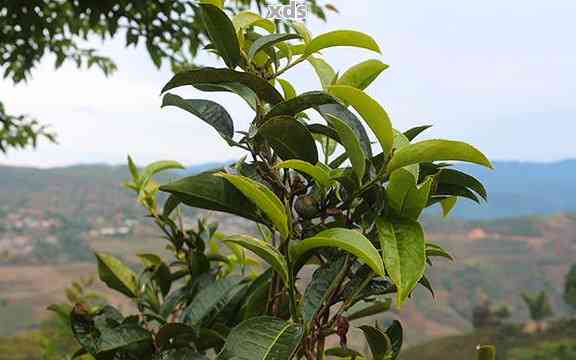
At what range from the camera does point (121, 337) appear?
33.4 inches

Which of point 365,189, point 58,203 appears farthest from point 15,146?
point 58,203

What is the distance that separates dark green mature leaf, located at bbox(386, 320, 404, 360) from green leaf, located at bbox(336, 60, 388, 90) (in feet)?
1.06

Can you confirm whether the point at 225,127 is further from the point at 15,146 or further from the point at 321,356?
the point at 15,146

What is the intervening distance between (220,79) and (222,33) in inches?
2.1

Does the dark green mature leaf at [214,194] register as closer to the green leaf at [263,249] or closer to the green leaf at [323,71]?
the green leaf at [263,249]

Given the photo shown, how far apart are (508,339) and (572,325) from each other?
109 inches

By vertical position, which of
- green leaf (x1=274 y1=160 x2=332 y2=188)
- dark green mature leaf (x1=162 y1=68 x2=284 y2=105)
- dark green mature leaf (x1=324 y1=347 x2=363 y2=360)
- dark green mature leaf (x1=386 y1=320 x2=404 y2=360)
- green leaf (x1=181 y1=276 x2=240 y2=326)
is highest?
dark green mature leaf (x1=162 y1=68 x2=284 y2=105)

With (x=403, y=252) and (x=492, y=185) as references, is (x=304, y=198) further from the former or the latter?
(x=492, y=185)

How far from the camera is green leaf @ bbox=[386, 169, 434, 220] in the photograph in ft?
2.15

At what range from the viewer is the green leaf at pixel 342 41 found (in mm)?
748

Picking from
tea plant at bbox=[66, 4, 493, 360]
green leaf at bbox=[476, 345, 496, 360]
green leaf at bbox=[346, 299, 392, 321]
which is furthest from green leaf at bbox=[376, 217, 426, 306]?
green leaf at bbox=[346, 299, 392, 321]

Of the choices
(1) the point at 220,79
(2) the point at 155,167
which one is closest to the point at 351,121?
(1) the point at 220,79

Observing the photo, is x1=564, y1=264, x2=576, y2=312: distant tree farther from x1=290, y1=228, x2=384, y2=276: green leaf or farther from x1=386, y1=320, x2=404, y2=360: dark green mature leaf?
x1=290, y1=228, x2=384, y2=276: green leaf

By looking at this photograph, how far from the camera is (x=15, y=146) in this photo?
5.00 metres
